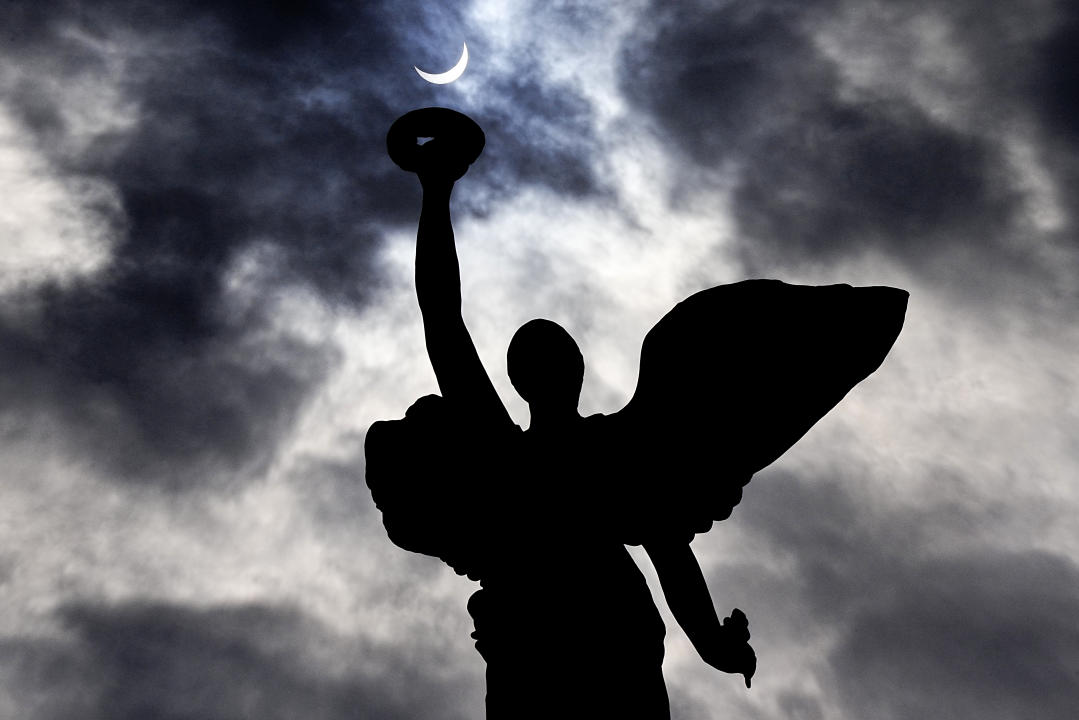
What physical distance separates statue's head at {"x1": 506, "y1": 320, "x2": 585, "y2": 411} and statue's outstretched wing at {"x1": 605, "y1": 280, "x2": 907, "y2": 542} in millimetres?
378

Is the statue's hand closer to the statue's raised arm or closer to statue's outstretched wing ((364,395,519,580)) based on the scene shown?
statue's outstretched wing ((364,395,519,580))

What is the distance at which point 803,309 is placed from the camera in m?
3.73

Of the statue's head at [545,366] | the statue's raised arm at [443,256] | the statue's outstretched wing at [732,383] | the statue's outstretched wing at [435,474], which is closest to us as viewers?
the statue's outstretched wing at [732,383]

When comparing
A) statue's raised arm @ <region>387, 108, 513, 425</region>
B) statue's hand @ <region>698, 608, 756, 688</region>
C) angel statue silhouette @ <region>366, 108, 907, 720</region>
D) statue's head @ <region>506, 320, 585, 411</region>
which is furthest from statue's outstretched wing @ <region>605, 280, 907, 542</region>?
statue's raised arm @ <region>387, 108, 513, 425</region>

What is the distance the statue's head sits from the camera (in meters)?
4.28

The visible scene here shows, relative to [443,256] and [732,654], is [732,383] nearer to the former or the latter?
[732,654]

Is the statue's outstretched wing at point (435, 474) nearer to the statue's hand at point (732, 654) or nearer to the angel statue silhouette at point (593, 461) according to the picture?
the angel statue silhouette at point (593, 461)

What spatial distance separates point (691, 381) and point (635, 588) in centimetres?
97

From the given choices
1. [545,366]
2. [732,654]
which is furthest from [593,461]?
[732,654]

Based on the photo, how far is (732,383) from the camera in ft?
12.4

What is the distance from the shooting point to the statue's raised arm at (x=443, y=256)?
160 inches

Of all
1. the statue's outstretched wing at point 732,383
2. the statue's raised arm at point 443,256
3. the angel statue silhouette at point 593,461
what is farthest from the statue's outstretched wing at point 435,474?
the statue's outstretched wing at point 732,383

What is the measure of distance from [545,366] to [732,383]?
3.09 ft

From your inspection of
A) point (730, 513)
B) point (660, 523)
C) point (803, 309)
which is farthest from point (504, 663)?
point (803, 309)
